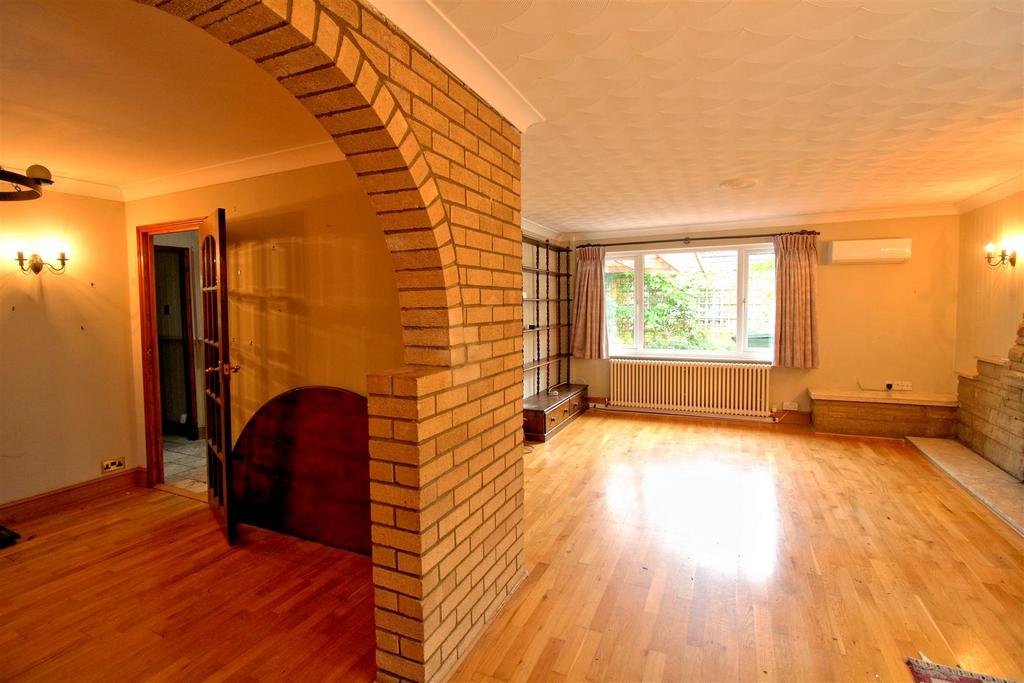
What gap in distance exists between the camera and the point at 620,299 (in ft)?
21.5

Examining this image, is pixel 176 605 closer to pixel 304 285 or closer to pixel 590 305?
pixel 304 285

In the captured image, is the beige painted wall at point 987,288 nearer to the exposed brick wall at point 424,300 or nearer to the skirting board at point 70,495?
the exposed brick wall at point 424,300

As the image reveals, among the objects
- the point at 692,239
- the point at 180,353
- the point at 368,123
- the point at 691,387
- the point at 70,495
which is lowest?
the point at 70,495

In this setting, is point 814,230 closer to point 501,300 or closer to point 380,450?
point 501,300

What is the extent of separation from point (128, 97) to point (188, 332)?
11.5 feet

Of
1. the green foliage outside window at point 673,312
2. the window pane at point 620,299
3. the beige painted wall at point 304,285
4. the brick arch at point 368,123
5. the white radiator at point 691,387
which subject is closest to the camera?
the brick arch at point 368,123

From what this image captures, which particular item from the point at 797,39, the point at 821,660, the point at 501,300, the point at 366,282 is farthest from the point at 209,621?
the point at 797,39

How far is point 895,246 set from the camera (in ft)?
16.6

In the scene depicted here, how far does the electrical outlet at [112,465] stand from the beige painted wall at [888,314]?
21.1ft

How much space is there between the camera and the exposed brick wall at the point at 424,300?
1392 mm

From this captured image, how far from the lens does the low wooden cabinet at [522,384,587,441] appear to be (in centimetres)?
507

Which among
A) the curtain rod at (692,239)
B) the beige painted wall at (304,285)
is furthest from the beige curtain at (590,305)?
the beige painted wall at (304,285)

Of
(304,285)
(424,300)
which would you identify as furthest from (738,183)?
(304,285)

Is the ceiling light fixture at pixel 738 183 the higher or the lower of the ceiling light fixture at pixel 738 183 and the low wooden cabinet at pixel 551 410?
the higher
